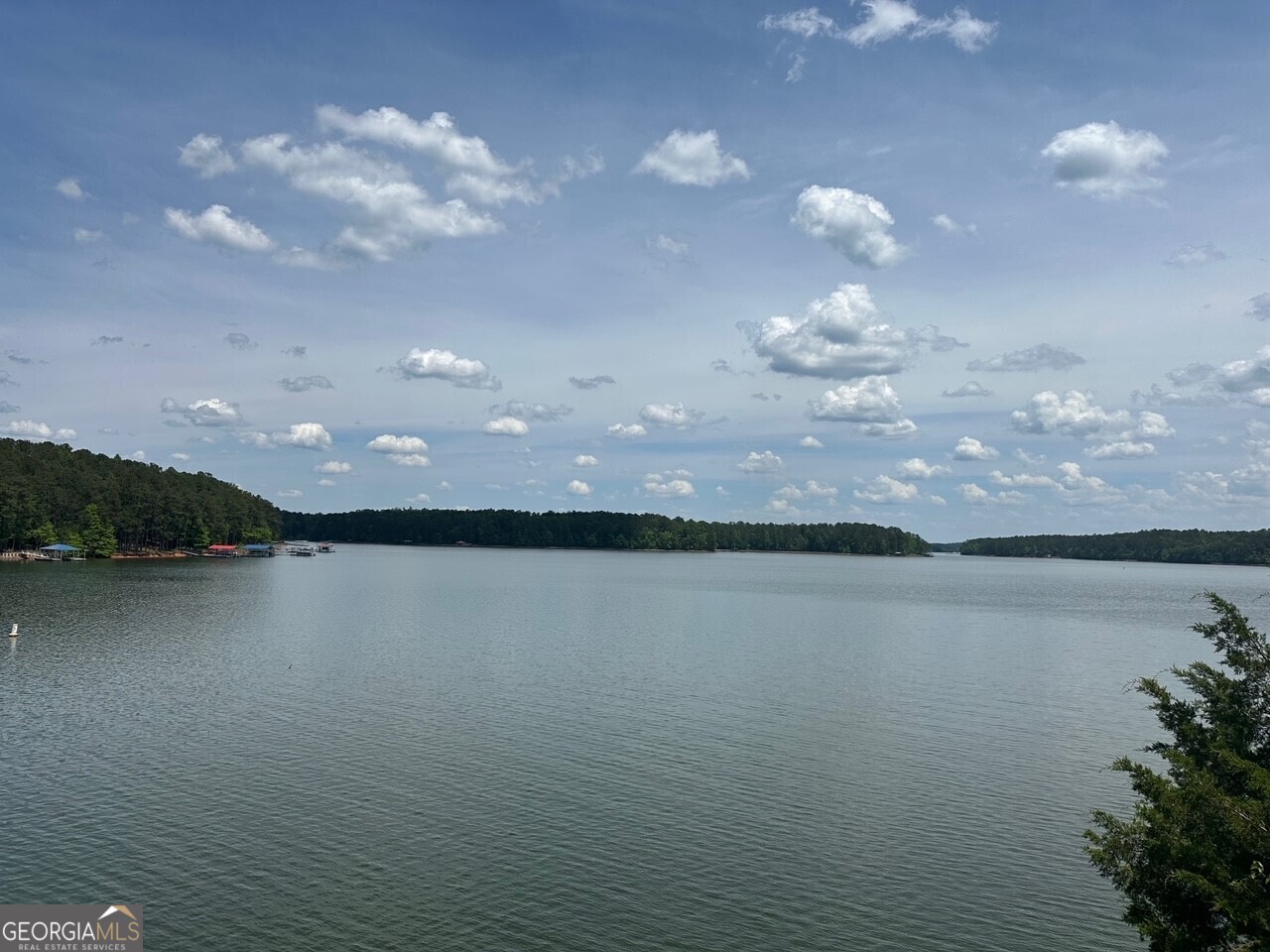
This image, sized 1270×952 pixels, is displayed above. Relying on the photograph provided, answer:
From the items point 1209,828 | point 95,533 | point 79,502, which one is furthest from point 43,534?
point 1209,828

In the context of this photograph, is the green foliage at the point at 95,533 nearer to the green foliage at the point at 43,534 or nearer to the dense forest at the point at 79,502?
the dense forest at the point at 79,502

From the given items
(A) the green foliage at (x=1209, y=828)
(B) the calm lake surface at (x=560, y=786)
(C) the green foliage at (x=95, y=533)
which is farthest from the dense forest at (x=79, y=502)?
(A) the green foliage at (x=1209, y=828)

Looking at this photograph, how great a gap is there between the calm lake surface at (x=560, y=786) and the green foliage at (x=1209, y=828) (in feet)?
13.2

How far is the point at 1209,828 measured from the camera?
18859 millimetres

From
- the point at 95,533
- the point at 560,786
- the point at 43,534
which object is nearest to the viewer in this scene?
the point at 560,786

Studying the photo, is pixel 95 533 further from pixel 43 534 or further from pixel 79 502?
pixel 43 534

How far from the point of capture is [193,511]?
200 m

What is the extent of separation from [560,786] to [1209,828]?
21891 millimetres

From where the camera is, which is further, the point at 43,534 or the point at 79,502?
the point at 79,502

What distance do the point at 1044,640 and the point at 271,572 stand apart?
131 meters

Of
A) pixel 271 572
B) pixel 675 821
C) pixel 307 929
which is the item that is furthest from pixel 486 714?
pixel 271 572

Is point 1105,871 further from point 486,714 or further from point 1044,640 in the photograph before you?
point 1044,640

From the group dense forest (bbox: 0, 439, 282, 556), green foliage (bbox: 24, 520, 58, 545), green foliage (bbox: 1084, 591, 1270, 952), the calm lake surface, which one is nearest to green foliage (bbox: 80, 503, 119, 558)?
dense forest (bbox: 0, 439, 282, 556)

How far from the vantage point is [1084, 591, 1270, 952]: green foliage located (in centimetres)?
1784
